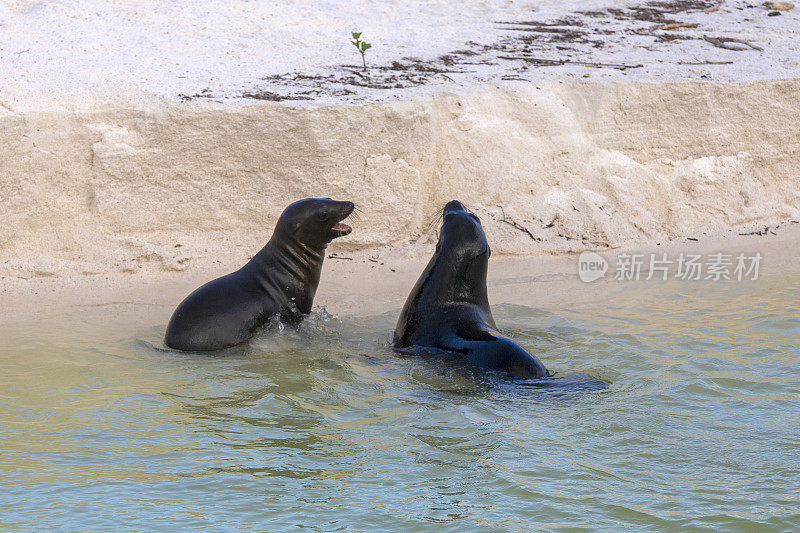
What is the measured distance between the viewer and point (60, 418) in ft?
16.9

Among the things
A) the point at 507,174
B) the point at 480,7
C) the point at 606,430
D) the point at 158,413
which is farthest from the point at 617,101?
the point at 158,413

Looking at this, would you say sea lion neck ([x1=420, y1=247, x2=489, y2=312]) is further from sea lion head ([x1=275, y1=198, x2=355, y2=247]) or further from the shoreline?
the shoreline

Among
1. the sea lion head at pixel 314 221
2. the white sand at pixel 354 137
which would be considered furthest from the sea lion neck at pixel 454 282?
the white sand at pixel 354 137

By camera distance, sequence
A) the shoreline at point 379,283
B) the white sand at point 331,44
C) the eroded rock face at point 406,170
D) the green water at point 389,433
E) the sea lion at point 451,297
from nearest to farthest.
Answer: the green water at point 389,433 < the sea lion at point 451,297 < the shoreline at point 379,283 < the eroded rock face at point 406,170 < the white sand at point 331,44

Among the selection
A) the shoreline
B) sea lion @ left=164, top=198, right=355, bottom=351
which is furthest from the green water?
the shoreline

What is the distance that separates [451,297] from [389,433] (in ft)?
6.27

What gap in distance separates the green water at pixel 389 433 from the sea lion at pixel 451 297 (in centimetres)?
29

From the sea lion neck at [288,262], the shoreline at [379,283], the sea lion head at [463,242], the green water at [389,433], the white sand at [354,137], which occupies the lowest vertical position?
the green water at [389,433]

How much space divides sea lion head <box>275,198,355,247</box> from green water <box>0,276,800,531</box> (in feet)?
2.70

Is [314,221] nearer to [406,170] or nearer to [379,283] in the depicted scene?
[379,283]

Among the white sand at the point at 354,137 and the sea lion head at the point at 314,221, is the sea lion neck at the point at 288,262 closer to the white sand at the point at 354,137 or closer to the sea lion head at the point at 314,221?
the sea lion head at the point at 314,221

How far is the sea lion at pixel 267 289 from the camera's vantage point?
667 cm

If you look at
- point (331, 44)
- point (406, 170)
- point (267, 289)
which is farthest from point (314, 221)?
point (331, 44)

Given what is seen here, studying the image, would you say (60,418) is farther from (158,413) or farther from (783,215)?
(783,215)
